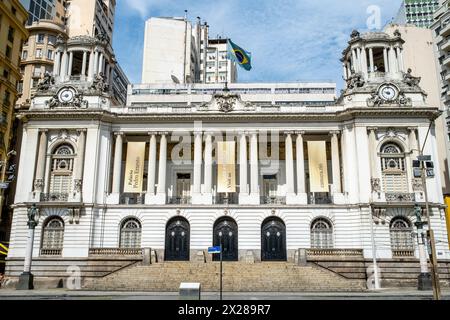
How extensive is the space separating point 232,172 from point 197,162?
11.8ft

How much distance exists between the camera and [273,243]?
39.4 metres

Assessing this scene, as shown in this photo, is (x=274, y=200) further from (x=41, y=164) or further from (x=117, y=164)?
(x=41, y=164)

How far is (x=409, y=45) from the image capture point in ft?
190

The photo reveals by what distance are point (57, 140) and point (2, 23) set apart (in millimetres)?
15794

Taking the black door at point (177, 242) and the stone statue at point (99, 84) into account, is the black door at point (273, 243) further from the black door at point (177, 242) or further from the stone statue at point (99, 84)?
the stone statue at point (99, 84)

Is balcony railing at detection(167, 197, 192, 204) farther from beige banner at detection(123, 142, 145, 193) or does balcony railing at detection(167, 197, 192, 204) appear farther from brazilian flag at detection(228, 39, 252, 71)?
brazilian flag at detection(228, 39, 252, 71)

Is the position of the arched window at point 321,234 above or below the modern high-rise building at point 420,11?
below

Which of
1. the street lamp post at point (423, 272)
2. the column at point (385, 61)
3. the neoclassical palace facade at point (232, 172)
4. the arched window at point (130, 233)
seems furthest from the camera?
the column at point (385, 61)

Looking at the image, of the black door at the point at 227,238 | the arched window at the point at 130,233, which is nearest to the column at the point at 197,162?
the black door at the point at 227,238

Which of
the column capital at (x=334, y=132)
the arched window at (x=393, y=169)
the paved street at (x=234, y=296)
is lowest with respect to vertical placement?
the paved street at (x=234, y=296)

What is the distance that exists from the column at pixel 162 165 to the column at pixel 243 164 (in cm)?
744

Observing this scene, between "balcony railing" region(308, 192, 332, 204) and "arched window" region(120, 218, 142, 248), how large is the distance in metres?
16.7

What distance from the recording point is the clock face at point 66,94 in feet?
137

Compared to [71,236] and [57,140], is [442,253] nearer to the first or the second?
[71,236]
